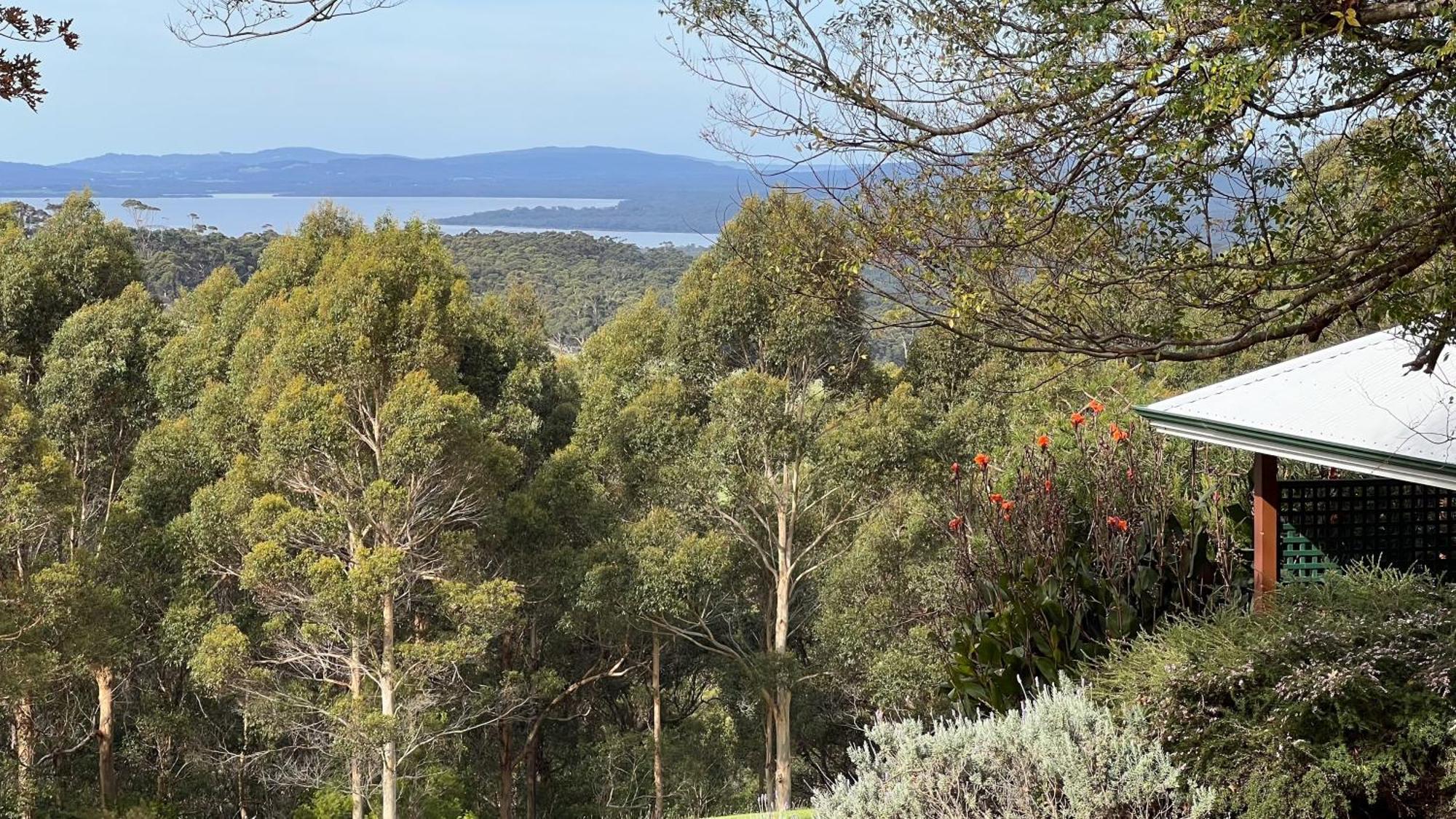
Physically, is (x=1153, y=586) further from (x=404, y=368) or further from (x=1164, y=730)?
(x=404, y=368)

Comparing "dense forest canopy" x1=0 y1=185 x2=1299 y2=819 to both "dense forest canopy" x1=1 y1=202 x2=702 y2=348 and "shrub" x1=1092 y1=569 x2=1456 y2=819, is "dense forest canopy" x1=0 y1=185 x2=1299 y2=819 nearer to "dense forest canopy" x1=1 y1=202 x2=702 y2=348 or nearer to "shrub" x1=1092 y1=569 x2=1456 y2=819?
"shrub" x1=1092 y1=569 x2=1456 y2=819

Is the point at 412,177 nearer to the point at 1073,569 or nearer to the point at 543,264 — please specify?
the point at 543,264

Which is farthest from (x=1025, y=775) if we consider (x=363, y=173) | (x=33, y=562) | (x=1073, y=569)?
(x=363, y=173)

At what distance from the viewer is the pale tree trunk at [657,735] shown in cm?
1470

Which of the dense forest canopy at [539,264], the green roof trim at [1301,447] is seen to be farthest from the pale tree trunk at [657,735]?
the dense forest canopy at [539,264]

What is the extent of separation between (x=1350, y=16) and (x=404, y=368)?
1079 centimetres

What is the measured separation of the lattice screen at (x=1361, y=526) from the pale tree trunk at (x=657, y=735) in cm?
1003

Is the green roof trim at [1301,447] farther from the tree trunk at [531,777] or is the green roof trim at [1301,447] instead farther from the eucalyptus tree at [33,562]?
the tree trunk at [531,777]

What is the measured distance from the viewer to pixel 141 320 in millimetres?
14516

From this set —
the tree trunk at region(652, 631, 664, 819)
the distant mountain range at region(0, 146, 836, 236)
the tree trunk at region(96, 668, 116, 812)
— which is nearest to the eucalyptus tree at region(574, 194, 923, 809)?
the tree trunk at region(652, 631, 664, 819)

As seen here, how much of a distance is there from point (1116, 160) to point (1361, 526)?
260 cm

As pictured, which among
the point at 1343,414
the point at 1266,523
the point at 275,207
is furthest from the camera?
the point at 275,207

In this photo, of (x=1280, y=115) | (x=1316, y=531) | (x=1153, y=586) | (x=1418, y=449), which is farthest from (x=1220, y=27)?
(x=1316, y=531)

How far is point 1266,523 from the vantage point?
4707 mm
